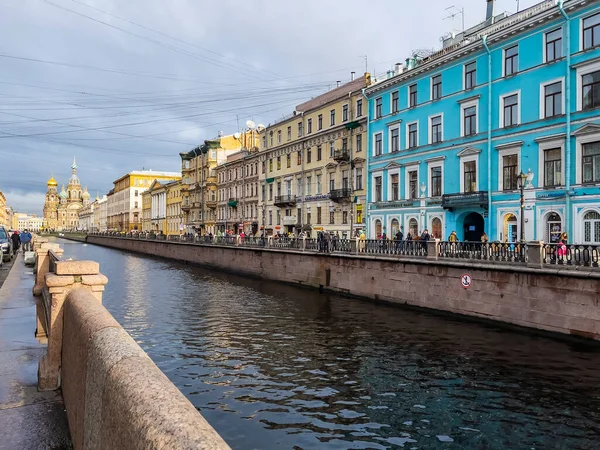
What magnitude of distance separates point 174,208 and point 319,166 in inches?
2005

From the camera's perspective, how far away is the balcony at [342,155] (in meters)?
39.4

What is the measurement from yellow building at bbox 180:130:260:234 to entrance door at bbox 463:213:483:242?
38622 mm

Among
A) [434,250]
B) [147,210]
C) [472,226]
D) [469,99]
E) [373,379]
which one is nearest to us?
[373,379]

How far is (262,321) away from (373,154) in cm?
2218

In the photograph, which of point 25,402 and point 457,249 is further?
point 457,249

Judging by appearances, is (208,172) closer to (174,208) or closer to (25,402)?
(174,208)

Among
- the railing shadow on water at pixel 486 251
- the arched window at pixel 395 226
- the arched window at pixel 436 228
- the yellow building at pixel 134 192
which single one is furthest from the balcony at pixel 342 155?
the yellow building at pixel 134 192

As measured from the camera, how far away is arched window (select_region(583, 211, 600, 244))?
2228cm

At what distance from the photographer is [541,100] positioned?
24844 millimetres

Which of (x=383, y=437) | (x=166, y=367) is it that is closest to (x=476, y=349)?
(x=383, y=437)

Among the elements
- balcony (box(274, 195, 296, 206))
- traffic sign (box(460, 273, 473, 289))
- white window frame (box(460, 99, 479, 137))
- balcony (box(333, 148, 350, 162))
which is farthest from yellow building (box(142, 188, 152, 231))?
traffic sign (box(460, 273, 473, 289))

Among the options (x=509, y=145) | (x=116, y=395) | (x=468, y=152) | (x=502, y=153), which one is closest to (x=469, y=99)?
(x=468, y=152)

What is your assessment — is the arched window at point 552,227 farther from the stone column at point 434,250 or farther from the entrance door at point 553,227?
the stone column at point 434,250

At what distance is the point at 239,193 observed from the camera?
60.8 meters
